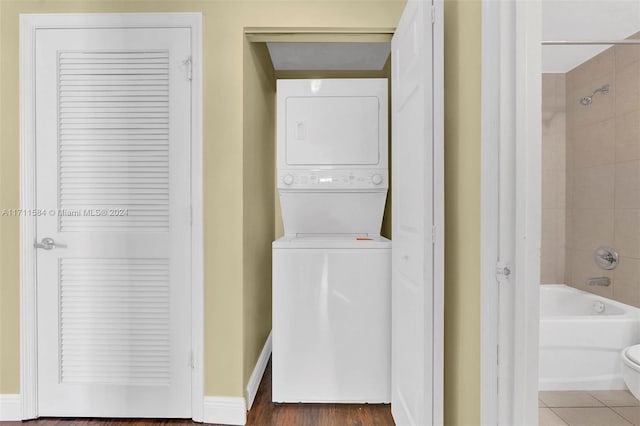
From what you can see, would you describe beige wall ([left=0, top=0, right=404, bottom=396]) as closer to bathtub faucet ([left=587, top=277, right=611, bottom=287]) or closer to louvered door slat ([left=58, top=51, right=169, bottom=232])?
louvered door slat ([left=58, top=51, right=169, bottom=232])

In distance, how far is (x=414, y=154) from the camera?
153cm

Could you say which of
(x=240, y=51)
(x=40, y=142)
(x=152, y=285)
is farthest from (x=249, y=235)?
(x=40, y=142)

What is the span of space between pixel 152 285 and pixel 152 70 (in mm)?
1124

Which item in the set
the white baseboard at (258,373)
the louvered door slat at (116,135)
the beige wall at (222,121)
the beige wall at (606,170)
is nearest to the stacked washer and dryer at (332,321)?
the white baseboard at (258,373)

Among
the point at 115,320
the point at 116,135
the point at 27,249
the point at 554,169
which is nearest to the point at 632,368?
the point at 554,169

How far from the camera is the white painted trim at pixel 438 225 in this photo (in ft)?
4.41

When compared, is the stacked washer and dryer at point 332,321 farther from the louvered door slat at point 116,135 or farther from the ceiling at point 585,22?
the ceiling at point 585,22

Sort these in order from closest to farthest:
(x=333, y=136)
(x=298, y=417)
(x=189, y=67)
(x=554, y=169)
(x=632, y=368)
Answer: (x=632, y=368), (x=189, y=67), (x=298, y=417), (x=333, y=136), (x=554, y=169)

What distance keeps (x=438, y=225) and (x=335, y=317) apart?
961 millimetres

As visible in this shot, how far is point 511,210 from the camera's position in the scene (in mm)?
1084

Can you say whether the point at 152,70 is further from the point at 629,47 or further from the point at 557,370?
the point at 557,370

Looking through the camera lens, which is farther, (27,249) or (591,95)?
(591,95)

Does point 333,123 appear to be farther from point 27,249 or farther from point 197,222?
point 27,249

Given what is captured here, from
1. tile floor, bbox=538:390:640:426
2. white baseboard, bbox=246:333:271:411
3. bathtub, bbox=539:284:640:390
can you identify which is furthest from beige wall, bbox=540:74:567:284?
white baseboard, bbox=246:333:271:411
